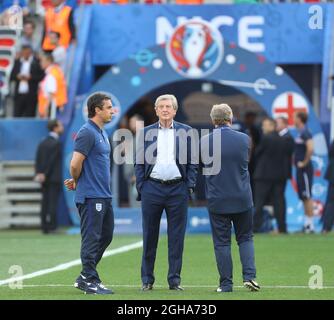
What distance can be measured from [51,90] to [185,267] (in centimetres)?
878

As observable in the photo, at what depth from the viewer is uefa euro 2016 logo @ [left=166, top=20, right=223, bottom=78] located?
2211 centimetres

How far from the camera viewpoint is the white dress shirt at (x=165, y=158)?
40.5 feet

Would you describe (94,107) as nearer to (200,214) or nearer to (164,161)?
(164,161)

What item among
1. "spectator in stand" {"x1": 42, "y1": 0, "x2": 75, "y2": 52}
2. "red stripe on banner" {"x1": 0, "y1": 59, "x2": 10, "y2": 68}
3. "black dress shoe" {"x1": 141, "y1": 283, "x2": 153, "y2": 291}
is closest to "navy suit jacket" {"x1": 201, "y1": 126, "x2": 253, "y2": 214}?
"black dress shoe" {"x1": 141, "y1": 283, "x2": 153, "y2": 291}

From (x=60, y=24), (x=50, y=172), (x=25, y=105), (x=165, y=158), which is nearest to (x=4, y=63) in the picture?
(x=25, y=105)

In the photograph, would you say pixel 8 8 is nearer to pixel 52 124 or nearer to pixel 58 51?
pixel 58 51

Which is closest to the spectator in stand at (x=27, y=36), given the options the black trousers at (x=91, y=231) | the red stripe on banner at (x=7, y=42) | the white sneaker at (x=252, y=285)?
the red stripe on banner at (x=7, y=42)

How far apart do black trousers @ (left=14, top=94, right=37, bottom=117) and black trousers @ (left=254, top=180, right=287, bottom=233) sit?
5580 millimetres

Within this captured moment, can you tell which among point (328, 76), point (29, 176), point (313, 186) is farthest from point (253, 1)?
point (29, 176)

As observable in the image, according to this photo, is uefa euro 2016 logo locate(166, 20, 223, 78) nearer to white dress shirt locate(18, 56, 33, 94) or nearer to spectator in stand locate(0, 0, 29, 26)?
white dress shirt locate(18, 56, 33, 94)

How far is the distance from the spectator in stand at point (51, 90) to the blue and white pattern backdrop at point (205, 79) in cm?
70

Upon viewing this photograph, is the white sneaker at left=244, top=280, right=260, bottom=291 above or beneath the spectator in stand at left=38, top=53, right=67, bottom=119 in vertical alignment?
beneath

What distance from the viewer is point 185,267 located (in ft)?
49.8

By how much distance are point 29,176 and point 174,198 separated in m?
11.5
